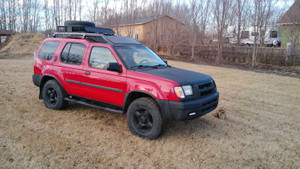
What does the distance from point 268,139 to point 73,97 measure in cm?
424

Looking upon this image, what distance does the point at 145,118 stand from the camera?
4.10 m

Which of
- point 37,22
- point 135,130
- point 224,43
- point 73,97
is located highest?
point 37,22

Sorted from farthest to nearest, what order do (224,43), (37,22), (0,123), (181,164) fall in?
(37,22) < (224,43) < (0,123) < (181,164)

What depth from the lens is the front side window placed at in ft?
14.7

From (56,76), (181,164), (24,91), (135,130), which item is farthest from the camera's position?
(24,91)

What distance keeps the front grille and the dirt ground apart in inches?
32.9

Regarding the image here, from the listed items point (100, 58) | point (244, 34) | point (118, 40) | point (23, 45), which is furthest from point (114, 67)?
point (23, 45)

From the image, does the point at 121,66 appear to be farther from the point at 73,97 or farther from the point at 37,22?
the point at 37,22

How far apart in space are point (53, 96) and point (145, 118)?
8.76 feet

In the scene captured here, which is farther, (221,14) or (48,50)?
(221,14)

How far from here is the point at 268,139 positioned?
4.30m

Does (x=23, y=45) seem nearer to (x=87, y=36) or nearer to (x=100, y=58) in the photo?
(x=87, y=36)

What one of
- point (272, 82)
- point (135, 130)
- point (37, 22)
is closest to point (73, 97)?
point (135, 130)

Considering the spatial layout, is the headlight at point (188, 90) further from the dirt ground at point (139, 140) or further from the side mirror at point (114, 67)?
the side mirror at point (114, 67)
